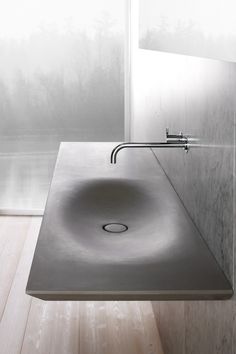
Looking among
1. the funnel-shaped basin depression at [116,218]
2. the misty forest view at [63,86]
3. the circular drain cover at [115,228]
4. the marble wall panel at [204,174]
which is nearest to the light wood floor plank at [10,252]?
the misty forest view at [63,86]

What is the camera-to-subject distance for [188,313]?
189 centimetres

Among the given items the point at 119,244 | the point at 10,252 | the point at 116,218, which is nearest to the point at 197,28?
the point at 119,244

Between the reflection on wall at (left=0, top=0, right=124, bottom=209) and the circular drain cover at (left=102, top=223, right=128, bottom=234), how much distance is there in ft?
8.91

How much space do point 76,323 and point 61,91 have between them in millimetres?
2251

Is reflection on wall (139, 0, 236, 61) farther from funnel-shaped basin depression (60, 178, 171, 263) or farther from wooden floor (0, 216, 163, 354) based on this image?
wooden floor (0, 216, 163, 354)

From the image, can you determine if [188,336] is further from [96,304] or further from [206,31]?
[96,304]

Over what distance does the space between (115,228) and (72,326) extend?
1087 mm

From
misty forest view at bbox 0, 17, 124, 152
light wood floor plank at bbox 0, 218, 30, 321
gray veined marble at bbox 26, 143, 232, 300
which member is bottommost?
light wood floor plank at bbox 0, 218, 30, 321

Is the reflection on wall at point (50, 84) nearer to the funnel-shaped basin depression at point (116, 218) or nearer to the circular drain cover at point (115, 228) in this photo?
the funnel-shaped basin depression at point (116, 218)

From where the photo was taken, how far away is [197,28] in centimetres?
153

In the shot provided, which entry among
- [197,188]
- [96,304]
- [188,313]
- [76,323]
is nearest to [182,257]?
[197,188]

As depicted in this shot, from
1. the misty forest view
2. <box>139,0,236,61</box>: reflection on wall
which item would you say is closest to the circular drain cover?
<box>139,0,236,61</box>: reflection on wall

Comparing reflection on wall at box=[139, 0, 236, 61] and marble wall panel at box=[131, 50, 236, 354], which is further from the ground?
reflection on wall at box=[139, 0, 236, 61]

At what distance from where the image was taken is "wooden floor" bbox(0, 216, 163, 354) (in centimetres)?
260
